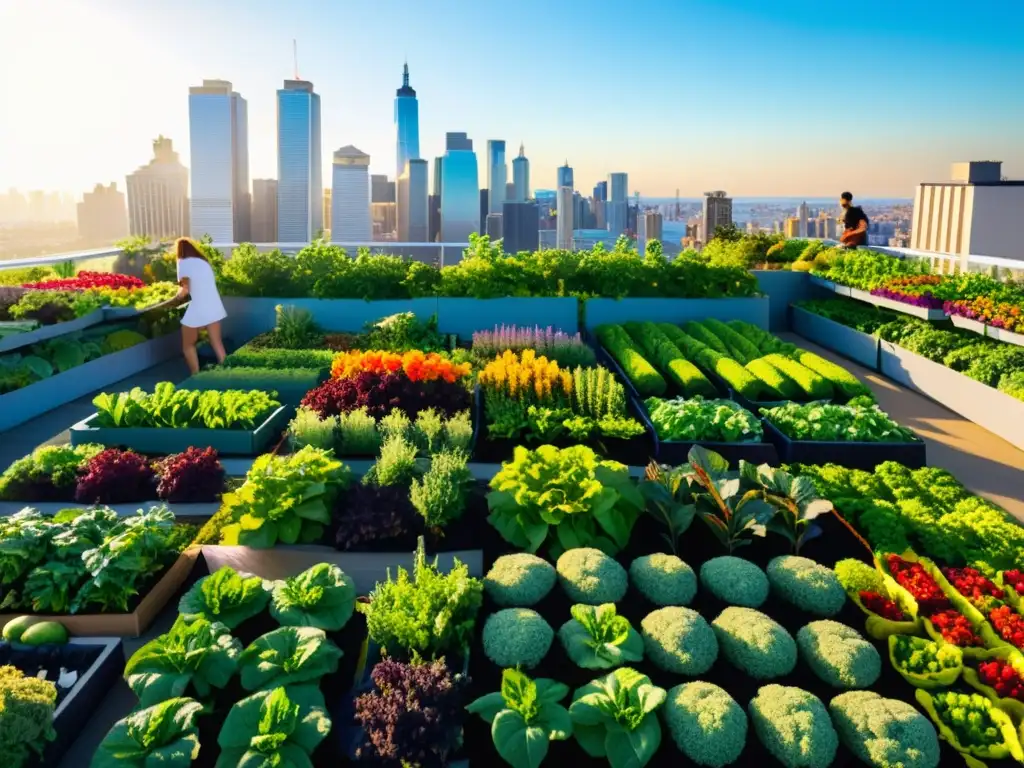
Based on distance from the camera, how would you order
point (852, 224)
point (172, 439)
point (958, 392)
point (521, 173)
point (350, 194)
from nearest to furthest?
point (172, 439), point (958, 392), point (852, 224), point (350, 194), point (521, 173)

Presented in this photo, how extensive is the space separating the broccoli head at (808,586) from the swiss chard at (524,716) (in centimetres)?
126

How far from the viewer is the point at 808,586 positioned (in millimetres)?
3703

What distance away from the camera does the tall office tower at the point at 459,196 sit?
171 ft

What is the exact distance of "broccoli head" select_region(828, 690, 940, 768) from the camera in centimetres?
282

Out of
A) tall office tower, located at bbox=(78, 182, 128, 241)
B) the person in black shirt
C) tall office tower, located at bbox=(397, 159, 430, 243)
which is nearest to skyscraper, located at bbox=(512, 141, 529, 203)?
tall office tower, located at bbox=(397, 159, 430, 243)

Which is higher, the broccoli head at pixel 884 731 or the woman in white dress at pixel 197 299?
the woman in white dress at pixel 197 299

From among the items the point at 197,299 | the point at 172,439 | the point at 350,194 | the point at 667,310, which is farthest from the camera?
the point at 350,194

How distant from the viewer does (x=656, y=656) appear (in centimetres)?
330

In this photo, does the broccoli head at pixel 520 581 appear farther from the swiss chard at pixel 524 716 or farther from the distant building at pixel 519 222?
the distant building at pixel 519 222

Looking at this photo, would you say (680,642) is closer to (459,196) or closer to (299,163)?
(459,196)

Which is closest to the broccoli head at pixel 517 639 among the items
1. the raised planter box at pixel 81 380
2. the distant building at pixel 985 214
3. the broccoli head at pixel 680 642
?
the broccoli head at pixel 680 642

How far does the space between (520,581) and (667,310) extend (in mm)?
6766

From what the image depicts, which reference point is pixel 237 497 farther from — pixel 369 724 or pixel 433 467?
pixel 369 724

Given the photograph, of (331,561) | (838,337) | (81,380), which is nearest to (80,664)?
(331,561)
